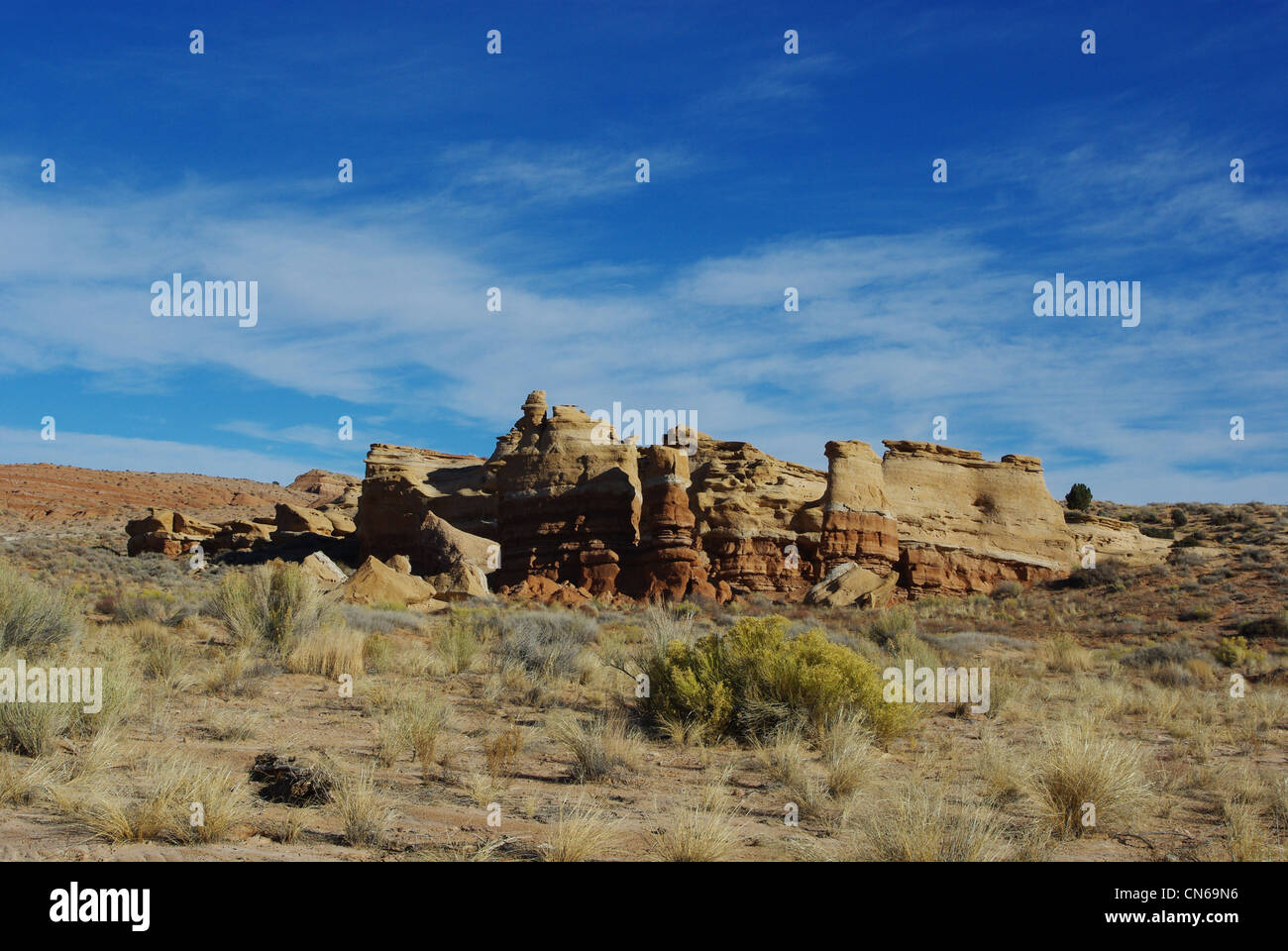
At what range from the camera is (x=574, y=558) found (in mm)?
36812

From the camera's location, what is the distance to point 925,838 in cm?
504

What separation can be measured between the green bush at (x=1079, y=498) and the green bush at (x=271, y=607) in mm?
54692

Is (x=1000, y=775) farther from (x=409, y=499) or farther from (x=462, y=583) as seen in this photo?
(x=409, y=499)

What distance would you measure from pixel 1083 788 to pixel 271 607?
414 inches

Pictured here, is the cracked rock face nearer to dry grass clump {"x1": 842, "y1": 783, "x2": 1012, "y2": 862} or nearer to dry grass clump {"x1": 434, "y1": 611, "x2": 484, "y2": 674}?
dry grass clump {"x1": 434, "y1": 611, "x2": 484, "y2": 674}

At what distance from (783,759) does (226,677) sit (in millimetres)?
6145

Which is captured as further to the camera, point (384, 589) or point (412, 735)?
point (384, 589)

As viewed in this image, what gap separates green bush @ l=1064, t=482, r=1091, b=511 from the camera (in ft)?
192

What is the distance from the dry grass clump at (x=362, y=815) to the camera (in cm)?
524

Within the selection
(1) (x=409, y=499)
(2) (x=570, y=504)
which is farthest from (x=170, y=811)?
(1) (x=409, y=499)

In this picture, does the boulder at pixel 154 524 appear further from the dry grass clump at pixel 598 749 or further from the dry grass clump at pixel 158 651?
the dry grass clump at pixel 598 749

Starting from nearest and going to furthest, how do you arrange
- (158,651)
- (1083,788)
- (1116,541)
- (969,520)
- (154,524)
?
(1083,788), (158,651), (969,520), (1116,541), (154,524)

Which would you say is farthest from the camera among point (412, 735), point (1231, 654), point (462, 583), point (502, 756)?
point (462, 583)
